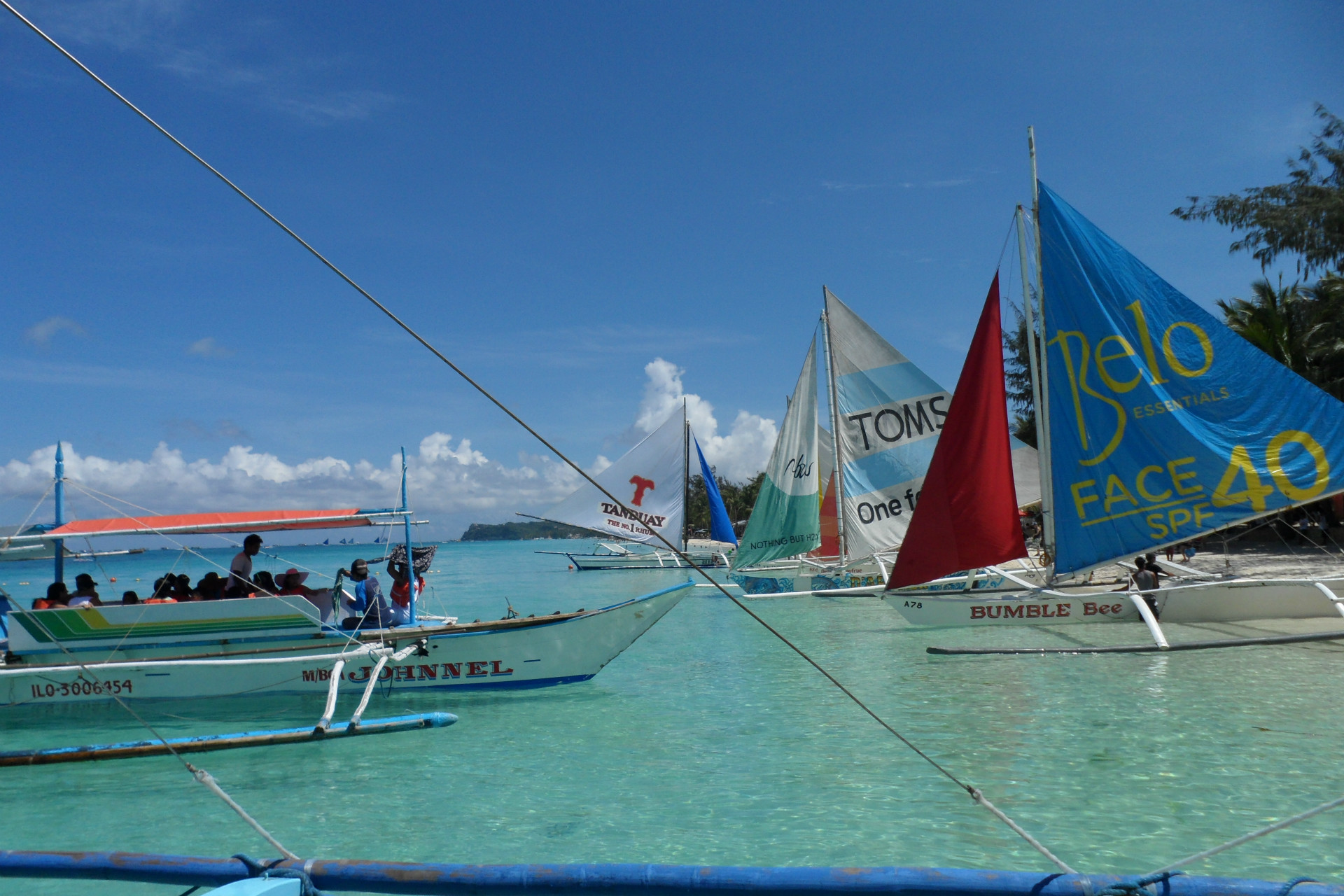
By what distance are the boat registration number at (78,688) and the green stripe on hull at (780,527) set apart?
63.1ft

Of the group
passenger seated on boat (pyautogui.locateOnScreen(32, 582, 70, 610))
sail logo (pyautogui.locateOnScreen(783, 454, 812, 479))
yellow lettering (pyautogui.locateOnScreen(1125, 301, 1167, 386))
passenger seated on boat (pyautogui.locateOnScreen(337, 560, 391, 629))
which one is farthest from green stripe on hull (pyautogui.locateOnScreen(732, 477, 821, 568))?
passenger seated on boat (pyautogui.locateOnScreen(32, 582, 70, 610))

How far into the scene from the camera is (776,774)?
892 cm

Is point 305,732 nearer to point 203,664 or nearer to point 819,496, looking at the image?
point 203,664

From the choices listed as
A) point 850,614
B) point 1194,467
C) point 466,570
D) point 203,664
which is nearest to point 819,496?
point 850,614

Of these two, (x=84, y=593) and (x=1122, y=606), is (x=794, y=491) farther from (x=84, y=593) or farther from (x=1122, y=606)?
(x=84, y=593)

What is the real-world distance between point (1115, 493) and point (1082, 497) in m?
0.50

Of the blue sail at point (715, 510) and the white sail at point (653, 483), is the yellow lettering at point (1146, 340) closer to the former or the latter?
the white sail at point (653, 483)

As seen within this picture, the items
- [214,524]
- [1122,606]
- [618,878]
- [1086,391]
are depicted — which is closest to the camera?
[618,878]

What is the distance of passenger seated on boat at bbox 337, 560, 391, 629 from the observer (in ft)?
41.4

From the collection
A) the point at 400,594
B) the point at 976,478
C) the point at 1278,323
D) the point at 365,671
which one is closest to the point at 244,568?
the point at 400,594

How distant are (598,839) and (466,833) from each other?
1183 millimetres

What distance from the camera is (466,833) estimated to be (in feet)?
24.7

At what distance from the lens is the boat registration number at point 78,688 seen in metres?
12.2

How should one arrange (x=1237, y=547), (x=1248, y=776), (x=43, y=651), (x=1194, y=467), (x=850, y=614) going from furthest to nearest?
(x=1237, y=547)
(x=850, y=614)
(x=1194, y=467)
(x=43, y=651)
(x=1248, y=776)
